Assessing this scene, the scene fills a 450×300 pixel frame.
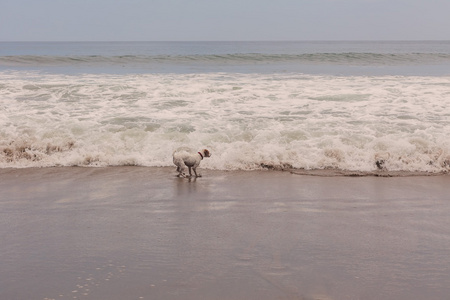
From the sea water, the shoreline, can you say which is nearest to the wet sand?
the shoreline

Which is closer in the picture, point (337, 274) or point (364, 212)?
point (337, 274)

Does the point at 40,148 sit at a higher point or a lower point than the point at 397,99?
lower

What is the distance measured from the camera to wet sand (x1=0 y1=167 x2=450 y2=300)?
130 inches

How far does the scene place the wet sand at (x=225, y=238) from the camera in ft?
10.8

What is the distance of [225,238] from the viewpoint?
13.9 feet

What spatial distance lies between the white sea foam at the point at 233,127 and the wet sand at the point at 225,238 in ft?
3.16

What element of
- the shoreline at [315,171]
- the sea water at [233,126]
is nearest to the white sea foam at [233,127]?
the sea water at [233,126]

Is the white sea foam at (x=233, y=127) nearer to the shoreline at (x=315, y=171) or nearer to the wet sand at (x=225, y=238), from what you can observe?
the shoreline at (x=315, y=171)

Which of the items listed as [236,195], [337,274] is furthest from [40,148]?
[337,274]

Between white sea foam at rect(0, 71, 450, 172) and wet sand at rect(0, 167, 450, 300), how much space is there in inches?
37.9

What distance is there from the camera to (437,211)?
4996mm

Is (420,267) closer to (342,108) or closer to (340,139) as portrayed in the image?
(340,139)

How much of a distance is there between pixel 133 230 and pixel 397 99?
8817mm

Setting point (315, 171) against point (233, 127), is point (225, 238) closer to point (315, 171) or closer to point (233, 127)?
point (315, 171)
